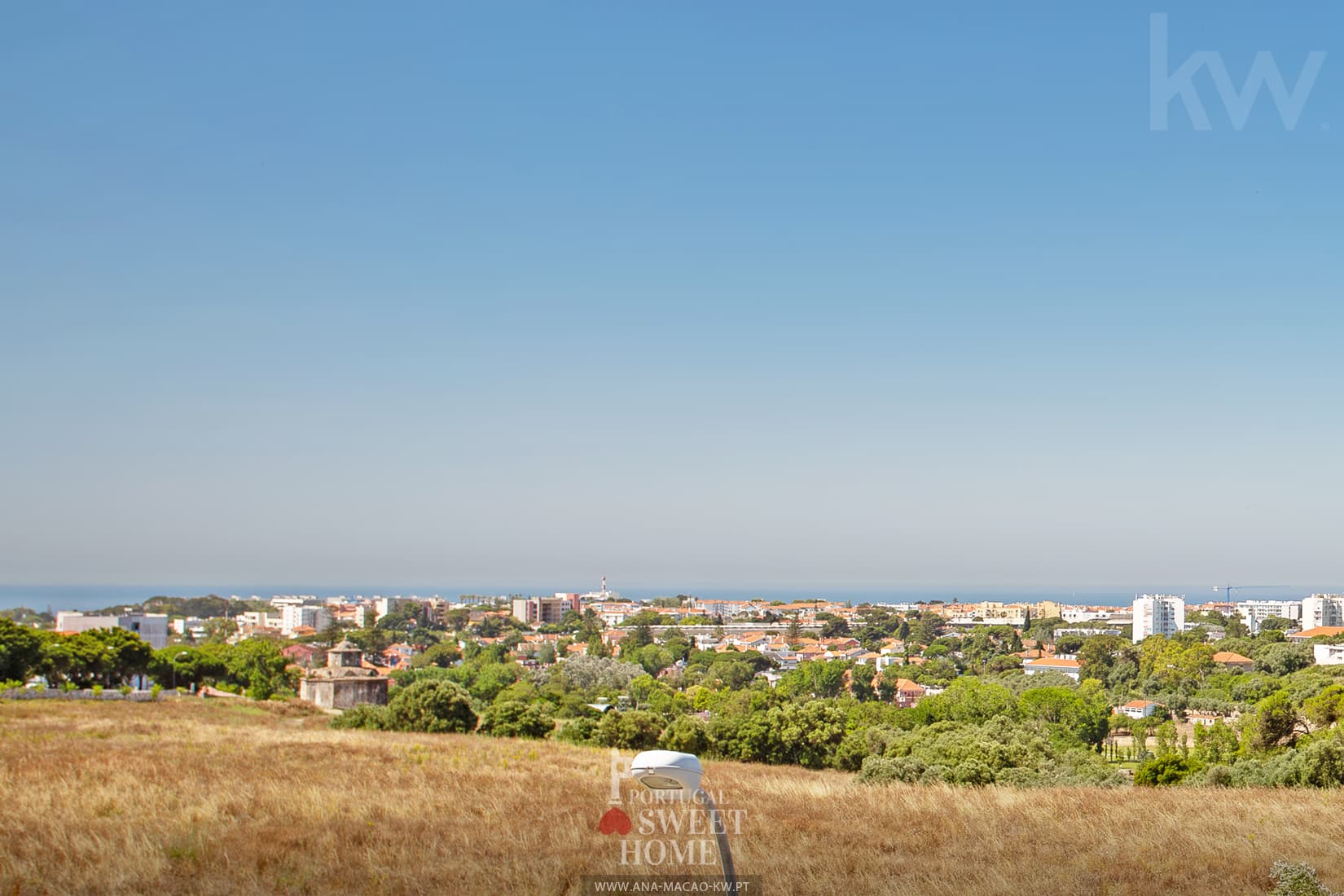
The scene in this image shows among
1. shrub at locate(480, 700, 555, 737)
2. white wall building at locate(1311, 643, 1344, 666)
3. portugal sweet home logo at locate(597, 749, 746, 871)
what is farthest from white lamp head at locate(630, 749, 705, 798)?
white wall building at locate(1311, 643, 1344, 666)

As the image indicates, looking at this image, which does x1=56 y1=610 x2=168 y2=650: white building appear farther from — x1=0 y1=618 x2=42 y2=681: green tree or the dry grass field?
the dry grass field

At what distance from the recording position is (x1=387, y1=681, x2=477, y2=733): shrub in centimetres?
2202

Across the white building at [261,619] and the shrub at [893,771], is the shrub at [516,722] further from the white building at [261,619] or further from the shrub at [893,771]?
the white building at [261,619]

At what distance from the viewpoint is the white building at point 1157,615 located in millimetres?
136000

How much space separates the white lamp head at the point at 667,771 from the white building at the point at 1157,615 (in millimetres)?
148597

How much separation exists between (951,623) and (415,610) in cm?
9160

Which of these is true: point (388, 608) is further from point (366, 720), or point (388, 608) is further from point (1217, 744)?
point (1217, 744)

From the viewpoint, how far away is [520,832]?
809 cm

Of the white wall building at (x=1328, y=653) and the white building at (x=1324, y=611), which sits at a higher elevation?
the white wall building at (x=1328, y=653)

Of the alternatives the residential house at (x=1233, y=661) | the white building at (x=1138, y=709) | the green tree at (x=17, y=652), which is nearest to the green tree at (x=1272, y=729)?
the white building at (x=1138, y=709)

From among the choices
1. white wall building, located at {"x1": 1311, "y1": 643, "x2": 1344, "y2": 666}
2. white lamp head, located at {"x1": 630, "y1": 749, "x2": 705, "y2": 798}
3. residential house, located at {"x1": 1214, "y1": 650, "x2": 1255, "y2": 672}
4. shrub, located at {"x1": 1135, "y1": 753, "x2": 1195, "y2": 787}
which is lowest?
residential house, located at {"x1": 1214, "y1": 650, "x2": 1255, "y2": 672}

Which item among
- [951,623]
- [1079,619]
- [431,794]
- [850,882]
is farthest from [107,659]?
[1079,619]

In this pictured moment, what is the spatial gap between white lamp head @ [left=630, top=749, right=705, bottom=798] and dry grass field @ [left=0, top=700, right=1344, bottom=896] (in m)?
2.24

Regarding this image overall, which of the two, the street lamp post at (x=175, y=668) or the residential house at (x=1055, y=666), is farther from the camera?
the residential house at (x=1055, y=666)
